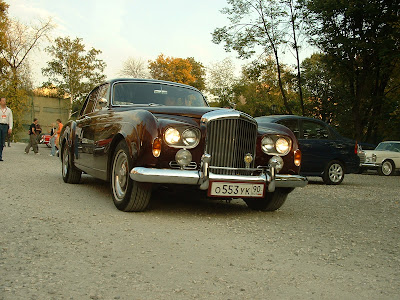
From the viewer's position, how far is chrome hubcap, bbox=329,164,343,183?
12.8 meters

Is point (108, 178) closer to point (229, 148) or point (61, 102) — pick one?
point (229, 148)

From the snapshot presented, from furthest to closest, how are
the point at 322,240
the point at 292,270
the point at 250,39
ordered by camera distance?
1. the point at 250,39
2. the point at 322,240
3. the point at 292,270

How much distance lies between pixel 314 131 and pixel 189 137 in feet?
25.0

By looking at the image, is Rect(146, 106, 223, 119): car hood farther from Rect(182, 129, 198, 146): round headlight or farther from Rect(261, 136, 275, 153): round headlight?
Rect(261, 136, 275, 153): round headlight

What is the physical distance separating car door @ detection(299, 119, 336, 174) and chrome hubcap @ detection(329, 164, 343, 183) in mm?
267

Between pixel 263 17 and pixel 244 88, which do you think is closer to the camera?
pixel 263 17

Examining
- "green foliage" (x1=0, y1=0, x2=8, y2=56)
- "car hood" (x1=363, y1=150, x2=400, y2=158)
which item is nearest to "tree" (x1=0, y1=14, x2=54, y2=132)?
"green foliage" (x1=0, y1=0, x2=8, y2=56)

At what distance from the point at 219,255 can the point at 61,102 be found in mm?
72097

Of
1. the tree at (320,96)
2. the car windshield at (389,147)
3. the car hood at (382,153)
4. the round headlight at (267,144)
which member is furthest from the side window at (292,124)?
the tree at (320,96)

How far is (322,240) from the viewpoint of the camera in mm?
4836

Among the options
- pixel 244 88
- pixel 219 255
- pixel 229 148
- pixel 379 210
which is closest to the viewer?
pixel 219 255

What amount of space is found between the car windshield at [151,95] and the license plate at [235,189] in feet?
6.92

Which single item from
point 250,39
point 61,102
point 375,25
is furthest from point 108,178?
point 61,102

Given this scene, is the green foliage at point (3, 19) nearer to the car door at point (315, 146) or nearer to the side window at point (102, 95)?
the car door at point (315, 146)
